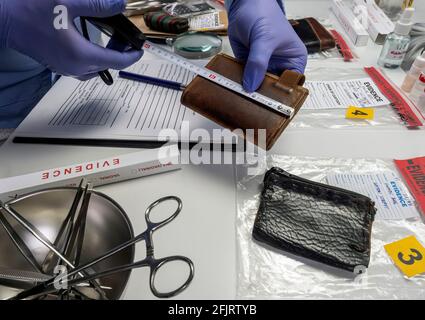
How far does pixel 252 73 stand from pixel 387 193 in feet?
0.91

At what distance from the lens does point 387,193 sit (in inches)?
18.5

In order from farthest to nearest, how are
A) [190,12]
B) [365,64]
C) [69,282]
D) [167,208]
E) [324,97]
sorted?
[190,12] → [365,64] → [324,97] → [167,208] → [69,282]

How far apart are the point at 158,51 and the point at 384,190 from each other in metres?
0.45

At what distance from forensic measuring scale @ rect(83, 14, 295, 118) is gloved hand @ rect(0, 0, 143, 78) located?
3 cm

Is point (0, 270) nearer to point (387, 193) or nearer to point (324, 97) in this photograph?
point (387, 193)

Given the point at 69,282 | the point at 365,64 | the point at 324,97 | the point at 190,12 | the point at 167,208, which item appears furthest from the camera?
the point at 190,12

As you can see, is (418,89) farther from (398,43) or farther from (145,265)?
(145,265)

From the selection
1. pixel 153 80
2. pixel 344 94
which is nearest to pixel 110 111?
pixel 153 80

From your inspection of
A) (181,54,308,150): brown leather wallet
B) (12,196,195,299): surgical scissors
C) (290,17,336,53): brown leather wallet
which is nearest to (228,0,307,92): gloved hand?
(181,54,308,150): brown leather wallet

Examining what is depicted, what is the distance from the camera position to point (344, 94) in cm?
67

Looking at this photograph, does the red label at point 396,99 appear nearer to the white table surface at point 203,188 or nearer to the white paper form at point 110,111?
the white table surface at point 203,188

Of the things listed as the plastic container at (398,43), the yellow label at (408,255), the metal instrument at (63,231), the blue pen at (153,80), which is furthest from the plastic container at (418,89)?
the metal instrument at (63,231)

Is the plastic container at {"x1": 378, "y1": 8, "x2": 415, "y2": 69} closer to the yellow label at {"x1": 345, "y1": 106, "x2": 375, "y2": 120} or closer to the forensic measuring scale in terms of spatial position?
the yellow label at {"x1": 345, "y1": 106, "x2": 375, "y2": 120}

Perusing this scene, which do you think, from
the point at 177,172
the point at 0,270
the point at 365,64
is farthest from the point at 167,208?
the point at 365,64
